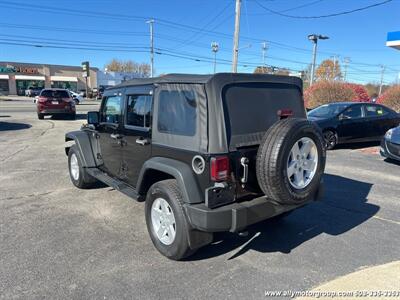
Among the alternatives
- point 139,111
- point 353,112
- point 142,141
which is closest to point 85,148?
point 139,111

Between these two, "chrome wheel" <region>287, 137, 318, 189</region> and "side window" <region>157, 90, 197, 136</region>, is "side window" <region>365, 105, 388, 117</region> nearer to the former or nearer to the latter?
"chrome wheel" <region>287, 137, 318, 189</region>

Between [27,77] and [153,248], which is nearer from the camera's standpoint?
[153,248]

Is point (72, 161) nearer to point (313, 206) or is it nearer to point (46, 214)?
point (46, 214)

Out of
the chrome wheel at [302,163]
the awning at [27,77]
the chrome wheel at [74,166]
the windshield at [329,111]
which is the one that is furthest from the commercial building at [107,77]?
the chrome wheel at [302,163]

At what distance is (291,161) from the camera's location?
3346 millimetres

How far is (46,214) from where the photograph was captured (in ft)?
15.7

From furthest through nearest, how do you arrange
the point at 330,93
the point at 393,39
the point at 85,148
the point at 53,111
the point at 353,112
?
the point at 330,93, the point at 53,111, the point at 393,39, the point at 353,112, the point at 85,148

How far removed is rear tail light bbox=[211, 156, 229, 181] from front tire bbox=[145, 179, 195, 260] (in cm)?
45

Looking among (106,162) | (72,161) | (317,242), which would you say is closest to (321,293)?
(317,242)

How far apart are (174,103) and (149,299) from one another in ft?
6.19

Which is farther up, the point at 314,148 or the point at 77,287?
the point at 314,148

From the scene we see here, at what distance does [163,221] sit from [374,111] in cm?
958

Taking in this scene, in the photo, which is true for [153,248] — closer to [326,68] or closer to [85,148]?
[85,148]

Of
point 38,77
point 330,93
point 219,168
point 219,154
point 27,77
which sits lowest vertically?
point 219,168
